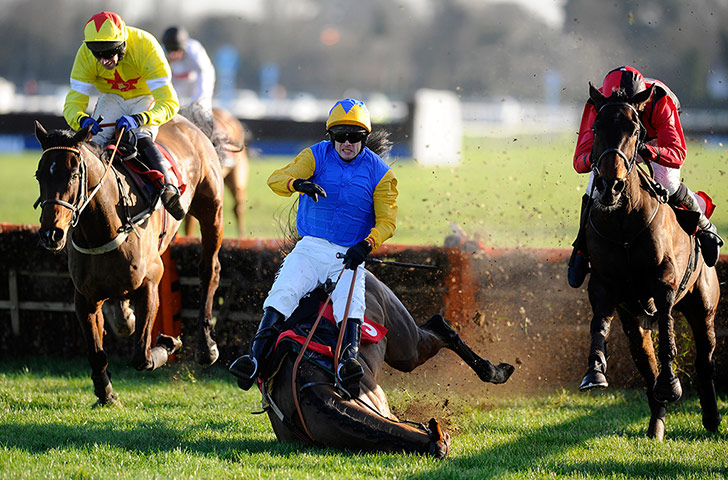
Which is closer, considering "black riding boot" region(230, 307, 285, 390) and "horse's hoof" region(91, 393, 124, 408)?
"black riding boot" region(230, 307, 285, 390)

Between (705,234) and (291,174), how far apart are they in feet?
9.03

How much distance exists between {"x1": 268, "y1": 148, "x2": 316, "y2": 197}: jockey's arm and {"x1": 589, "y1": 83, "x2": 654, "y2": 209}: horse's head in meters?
1.69

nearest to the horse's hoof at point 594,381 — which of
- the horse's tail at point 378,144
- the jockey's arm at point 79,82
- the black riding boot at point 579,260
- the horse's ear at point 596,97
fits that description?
the black riding boot at point 579,260

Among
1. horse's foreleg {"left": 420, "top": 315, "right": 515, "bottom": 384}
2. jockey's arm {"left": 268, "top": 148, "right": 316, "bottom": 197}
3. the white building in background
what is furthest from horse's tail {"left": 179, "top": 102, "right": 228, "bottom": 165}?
the white building in background

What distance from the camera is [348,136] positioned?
5.27 metres

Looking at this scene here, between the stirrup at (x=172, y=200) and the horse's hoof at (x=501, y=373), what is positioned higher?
the stirrup at (x=172, y=200)

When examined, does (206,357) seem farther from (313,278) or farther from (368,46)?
(368,46)

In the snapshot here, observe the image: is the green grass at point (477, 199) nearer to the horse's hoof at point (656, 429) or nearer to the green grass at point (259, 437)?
the green grass at point (259, 437)

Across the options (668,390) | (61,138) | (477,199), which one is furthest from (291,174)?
(477,199)

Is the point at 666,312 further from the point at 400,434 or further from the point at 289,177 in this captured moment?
the point at 289,177

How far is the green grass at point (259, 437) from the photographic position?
4445 mm

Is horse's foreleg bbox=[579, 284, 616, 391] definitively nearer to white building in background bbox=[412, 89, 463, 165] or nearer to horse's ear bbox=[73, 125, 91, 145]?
horse's ear bbox=[73, 125, 91, 145]

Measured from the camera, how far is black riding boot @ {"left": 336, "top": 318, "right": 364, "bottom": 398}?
466 cm

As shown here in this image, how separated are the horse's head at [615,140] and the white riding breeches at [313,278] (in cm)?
151
